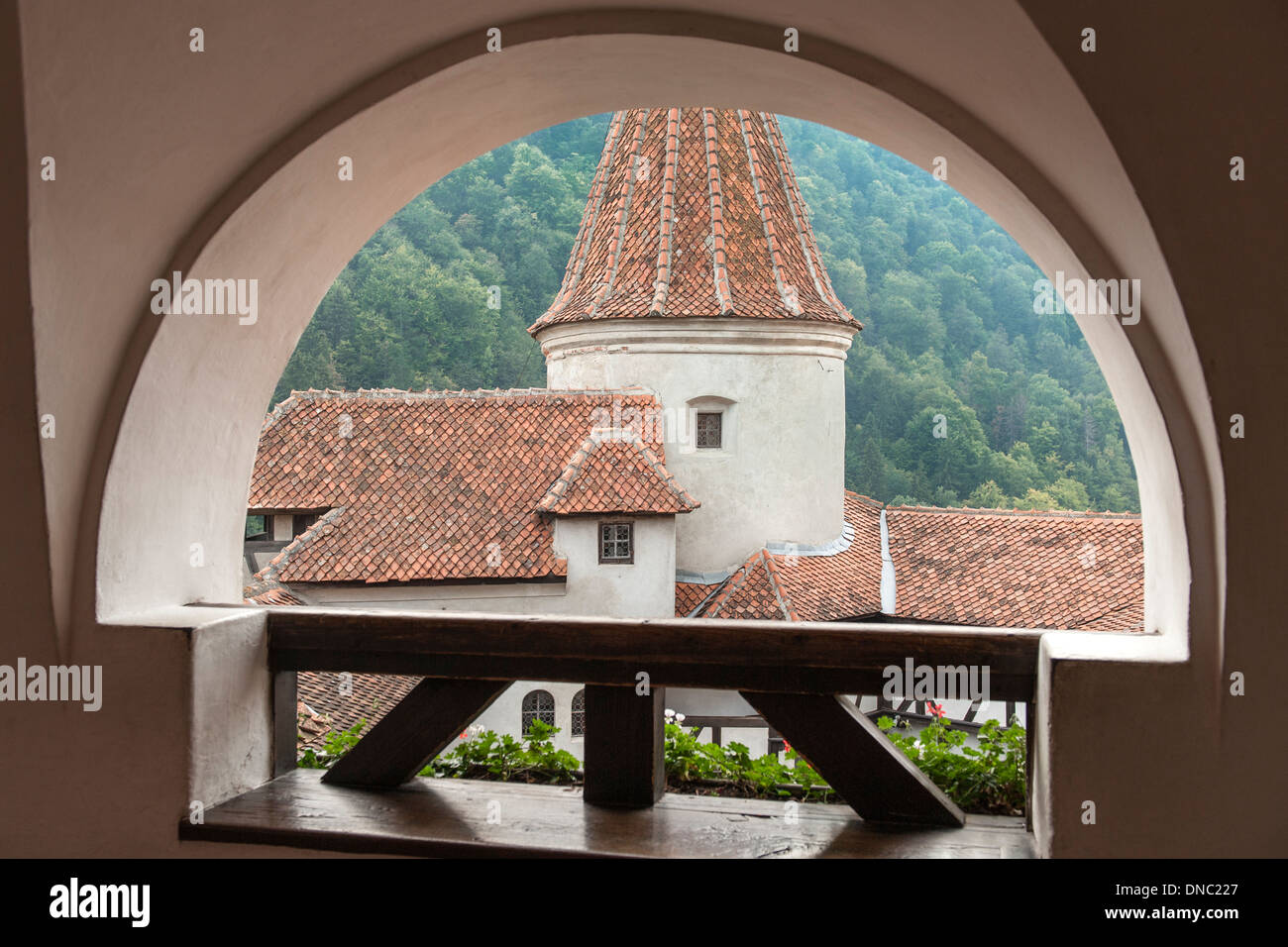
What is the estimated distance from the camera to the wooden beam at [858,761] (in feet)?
8.84

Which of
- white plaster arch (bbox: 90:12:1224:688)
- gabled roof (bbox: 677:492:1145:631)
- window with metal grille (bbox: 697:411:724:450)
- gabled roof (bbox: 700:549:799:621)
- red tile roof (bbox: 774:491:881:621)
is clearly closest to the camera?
white plaster arch (bbox: 90:12:1224:688)

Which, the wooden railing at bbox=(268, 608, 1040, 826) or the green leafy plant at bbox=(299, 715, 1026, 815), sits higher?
the wooden railing at bbox=(268, 608, 1040, 826)

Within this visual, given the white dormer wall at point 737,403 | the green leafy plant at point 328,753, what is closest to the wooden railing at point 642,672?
the green leafy plant at point 328,753

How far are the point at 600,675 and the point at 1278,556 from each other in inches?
59.7

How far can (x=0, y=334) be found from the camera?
239 cm

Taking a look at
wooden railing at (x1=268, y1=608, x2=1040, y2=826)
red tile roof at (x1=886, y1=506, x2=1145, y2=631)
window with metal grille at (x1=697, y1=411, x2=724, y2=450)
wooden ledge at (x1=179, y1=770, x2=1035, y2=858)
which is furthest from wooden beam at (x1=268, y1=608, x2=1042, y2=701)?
window with metal grille at (x1=697, y1=411, x2=724, y2=450)

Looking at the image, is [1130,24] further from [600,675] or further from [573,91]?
[600,675]

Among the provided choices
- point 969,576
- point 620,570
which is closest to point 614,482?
point 620,570

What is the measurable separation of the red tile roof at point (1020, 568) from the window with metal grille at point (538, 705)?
611 centimetres

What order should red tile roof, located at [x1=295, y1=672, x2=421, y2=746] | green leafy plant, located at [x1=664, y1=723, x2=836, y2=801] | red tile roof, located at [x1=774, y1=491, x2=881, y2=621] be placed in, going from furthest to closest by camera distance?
red tile roof, located at [x1=774, y1=491, x2=881, y2=621] → red tile roof, located at [x1=295, y1=672, x2=421, y2=746] → green leafy plant, located at [x1=664, y1=723, x2=836, y2=801]

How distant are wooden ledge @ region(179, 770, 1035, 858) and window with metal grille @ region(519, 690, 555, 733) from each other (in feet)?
46.5

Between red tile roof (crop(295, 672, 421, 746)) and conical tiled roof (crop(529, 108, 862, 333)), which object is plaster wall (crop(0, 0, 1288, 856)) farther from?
conical tiled roof (crop(529, 108, 862, 333))

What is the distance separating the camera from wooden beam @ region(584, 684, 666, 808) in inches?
111
